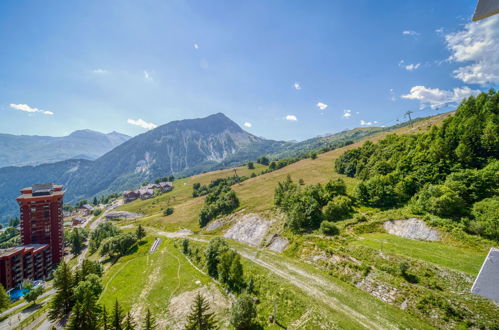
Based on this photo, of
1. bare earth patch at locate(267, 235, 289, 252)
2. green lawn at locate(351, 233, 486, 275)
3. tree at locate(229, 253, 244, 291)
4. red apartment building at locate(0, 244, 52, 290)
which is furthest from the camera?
red apartment building at locate(0, 244, 52, 290)

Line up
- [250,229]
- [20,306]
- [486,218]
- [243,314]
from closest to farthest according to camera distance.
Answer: [243,314] → [486,218] → [20,306] → [250,229]

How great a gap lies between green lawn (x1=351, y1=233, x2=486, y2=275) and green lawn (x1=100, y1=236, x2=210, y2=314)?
133ft

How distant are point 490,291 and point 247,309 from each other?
103 feet

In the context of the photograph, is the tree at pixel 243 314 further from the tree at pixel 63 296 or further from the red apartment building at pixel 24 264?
the red apartment building at pixel 24 264

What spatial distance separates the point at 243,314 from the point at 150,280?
35.3 meters

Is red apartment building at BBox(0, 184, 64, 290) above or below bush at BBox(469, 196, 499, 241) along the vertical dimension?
below

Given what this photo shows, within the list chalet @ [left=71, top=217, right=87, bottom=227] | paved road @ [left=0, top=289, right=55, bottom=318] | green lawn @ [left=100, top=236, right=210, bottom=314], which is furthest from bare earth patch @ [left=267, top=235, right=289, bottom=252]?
chalet @ [left=71, top=217, right=87, bottom=227]

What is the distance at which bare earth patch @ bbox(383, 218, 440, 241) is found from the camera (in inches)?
1688

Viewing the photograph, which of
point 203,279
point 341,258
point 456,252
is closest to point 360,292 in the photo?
point 341,258

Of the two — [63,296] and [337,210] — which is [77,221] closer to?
[63,296]

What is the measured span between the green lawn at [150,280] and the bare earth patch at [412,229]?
46372mm

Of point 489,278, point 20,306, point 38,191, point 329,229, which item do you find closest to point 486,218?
point 329,229

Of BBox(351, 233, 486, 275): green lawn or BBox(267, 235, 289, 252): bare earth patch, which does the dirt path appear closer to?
BBox(267, 235, 289, 252): bare earth patch

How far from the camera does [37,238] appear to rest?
84.6 m
